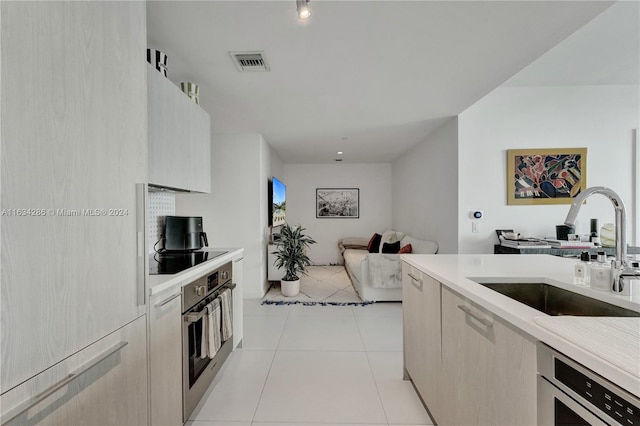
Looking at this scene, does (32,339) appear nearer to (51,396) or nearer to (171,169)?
(51,396)

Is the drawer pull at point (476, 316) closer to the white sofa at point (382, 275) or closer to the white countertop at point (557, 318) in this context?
the white countertop at point (557, 318)

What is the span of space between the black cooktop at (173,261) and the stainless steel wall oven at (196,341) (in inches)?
4.4

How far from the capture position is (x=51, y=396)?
76 centimetres

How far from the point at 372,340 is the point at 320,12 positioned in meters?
2.73

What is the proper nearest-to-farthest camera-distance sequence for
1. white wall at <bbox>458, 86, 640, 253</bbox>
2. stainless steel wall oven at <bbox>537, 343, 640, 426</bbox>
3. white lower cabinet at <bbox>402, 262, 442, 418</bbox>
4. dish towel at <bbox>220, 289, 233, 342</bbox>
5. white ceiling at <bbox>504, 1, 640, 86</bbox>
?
stainless steel wall oven at <bbox>537, 343, 640, 426</bbox>, white lower cabinet at <bbox>402, 262, 442, 418</bbox>, dish towel at <bbox>220, 289, 233, 342</bbox>, white ceiling at <bbox>504, 1, 640, 86</bbox>, white wall at <bbox>458, 86, 640, 253</bbox>

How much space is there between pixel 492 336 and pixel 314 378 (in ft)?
5.08

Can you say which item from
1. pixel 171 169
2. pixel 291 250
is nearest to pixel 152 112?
pixel 171 169

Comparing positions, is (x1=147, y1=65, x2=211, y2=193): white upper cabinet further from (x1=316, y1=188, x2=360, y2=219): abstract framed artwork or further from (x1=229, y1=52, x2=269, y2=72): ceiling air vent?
(x1=316, y1=188, x2=360, y2=219): abstract framed artwork

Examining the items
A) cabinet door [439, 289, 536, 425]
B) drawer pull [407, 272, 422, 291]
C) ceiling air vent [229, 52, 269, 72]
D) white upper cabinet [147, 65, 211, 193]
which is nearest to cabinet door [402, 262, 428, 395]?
drawer pull [407, 272, 422, 291]

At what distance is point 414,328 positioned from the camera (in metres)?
1.95

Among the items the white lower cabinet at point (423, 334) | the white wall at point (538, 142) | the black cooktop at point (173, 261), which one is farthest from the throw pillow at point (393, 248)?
the black cooktop at point (173, 261)

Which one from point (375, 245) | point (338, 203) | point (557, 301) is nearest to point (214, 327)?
point (557, 301)

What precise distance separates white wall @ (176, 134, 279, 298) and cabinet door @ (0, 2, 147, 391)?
315 cm

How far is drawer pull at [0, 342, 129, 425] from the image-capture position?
66cm
